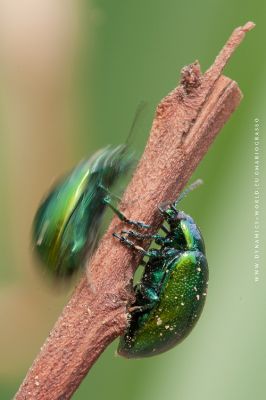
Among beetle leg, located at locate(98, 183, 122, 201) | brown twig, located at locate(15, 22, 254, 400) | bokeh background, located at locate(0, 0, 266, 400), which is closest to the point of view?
brown twig, located at locate(15, 22, 254, 400)

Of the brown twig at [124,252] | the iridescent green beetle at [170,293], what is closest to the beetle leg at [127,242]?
the brown twig at [124,252]

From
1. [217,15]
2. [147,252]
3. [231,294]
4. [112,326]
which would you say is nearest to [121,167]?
[147,252]

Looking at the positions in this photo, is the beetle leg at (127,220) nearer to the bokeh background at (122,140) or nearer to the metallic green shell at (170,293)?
the metallic green shell at (170,293)

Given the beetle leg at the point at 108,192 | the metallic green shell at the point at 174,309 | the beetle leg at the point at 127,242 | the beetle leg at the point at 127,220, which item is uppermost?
the beetle leg at the point at 108,192

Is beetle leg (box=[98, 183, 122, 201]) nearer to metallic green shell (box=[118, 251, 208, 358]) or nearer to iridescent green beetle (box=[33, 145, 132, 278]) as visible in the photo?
iridescent green beetle (box=[33, 145, 132, 278])

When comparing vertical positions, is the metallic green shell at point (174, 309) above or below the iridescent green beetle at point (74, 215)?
below

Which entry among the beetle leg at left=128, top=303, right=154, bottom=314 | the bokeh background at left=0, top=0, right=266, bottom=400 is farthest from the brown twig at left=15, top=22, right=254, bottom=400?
the bokeh background at left=0, top=0, right=266, bottom=400
